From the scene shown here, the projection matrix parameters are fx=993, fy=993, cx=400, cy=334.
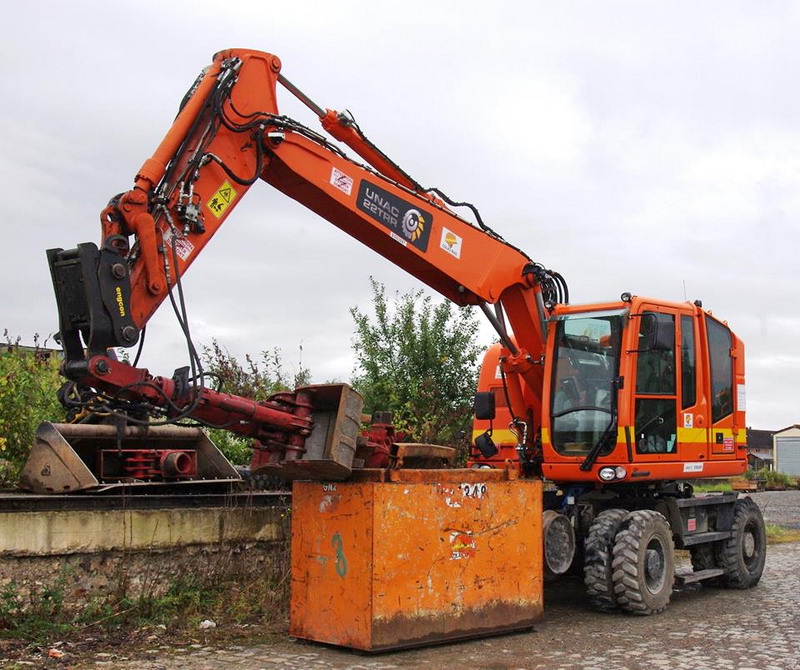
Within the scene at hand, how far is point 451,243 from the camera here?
30.2 feet

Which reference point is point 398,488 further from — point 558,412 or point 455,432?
point 455,432

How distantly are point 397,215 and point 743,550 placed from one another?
5719mm

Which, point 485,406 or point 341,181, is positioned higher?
point 341,181

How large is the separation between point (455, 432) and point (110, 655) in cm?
855

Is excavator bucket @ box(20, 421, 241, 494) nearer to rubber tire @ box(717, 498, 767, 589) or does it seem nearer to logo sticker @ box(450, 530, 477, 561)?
logo sticker @ box(450, 530, 477, 561)

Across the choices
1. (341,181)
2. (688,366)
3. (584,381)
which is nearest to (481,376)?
(584,381)

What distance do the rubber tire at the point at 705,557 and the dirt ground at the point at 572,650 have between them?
1.26 metres

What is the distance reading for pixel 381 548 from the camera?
7.18 meters

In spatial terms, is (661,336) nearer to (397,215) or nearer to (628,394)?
(628,394)

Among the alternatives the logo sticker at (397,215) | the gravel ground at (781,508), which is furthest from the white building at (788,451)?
the logo sticker at (397,215)

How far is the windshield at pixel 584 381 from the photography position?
9.39m

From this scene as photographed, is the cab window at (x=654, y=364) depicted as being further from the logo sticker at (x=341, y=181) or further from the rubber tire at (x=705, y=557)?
the logo sticker at (x=341, y=181)

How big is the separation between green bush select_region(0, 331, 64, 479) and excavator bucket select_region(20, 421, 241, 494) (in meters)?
1.50

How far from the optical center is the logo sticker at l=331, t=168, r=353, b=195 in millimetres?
8316
